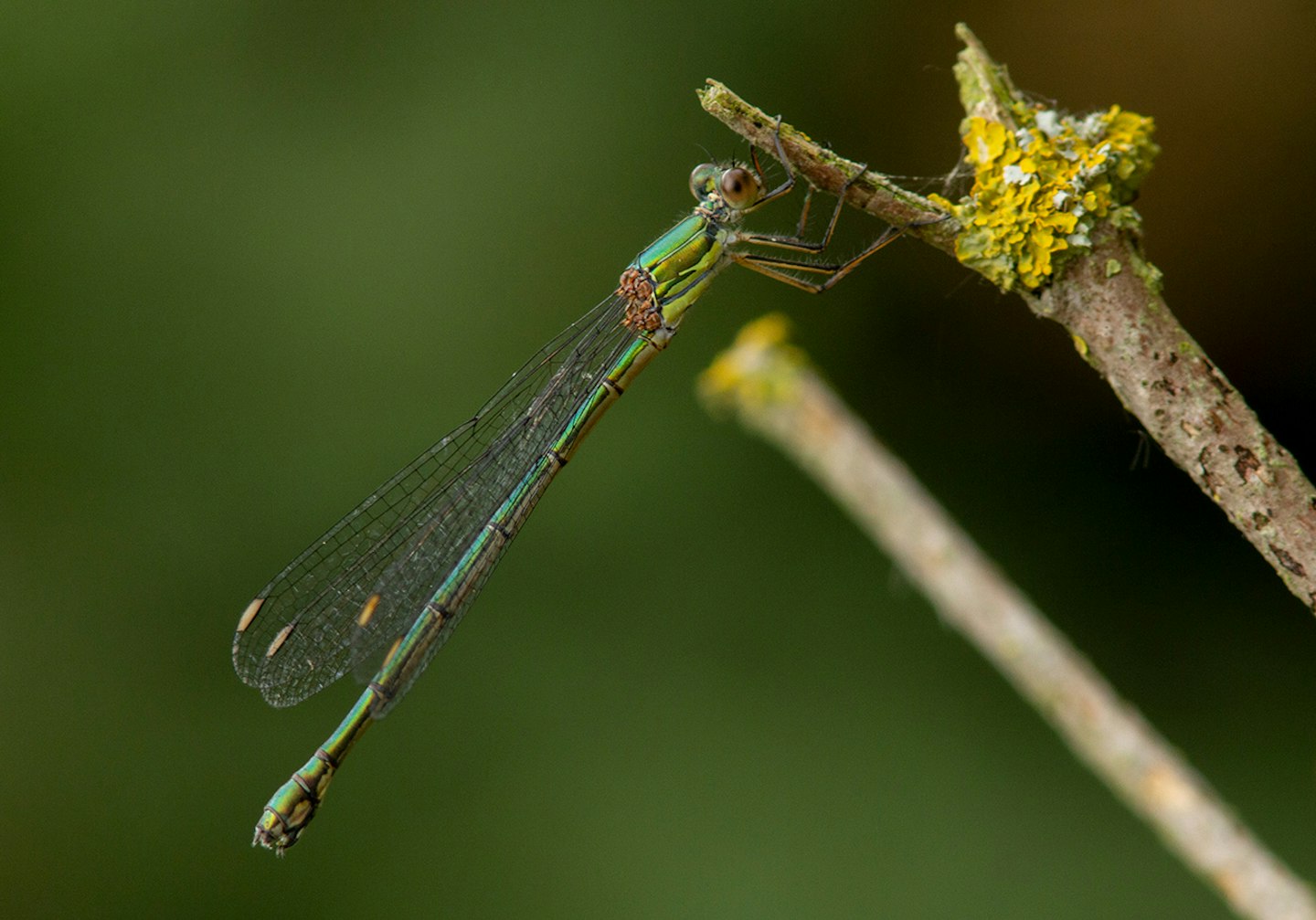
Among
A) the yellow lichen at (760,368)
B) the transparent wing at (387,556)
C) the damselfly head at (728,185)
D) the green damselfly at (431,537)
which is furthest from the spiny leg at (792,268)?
the transparent wing at (387,556)

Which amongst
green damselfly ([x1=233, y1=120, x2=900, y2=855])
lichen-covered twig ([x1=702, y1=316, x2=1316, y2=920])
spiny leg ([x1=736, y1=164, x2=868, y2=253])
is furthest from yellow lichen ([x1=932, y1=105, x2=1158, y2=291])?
lichen-covered twig ([x1=702, y1=316, x2=1316, y2=920])

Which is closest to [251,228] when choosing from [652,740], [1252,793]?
[652,740]

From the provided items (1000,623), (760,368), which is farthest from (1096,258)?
(760,368)

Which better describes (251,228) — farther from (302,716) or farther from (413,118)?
(302,716)

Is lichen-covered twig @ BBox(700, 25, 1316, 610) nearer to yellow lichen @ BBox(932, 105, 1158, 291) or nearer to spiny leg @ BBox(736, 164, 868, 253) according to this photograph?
yellow lichen @ BBox(932, 105, 1158, 291)

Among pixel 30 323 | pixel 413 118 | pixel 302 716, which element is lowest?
pixel 302 716

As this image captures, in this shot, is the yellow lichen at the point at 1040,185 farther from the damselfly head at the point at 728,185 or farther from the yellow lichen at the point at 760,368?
the yellow lichen at the point at 760,368
